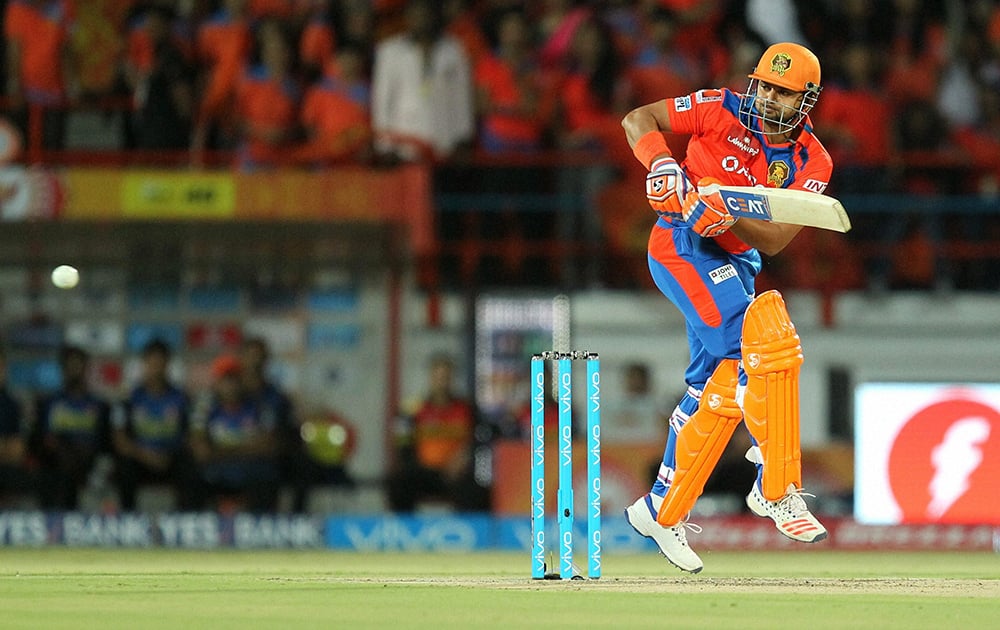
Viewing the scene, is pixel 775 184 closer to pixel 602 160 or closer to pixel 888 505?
pixel 888 505

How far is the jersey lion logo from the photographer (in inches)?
266

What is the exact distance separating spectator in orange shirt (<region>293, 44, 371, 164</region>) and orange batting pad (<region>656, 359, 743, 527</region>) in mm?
6100

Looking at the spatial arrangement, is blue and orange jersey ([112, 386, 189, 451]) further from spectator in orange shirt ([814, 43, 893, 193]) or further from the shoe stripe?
the shoe stripe

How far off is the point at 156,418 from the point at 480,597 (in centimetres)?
626

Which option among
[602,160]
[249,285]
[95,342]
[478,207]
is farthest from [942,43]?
[95,342]

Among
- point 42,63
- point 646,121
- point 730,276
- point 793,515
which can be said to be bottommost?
point 793,515

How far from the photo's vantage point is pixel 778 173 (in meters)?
7.02

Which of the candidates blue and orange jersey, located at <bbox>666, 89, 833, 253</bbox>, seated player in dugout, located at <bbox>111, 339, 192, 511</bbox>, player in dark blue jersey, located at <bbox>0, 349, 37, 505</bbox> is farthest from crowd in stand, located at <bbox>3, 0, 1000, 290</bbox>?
blue and orange jersey, located at <bbox>666, 89, 833, 253</bbox>

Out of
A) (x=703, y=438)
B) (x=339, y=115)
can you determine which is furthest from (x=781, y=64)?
(x=339, y=115)

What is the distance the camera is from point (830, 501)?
1152 centimetres

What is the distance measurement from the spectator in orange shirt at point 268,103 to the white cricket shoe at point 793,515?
6697 millimetres

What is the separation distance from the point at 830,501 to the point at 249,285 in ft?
14.8

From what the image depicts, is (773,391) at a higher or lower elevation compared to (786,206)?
lower

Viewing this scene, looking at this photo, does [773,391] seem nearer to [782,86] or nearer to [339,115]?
[782,86]
